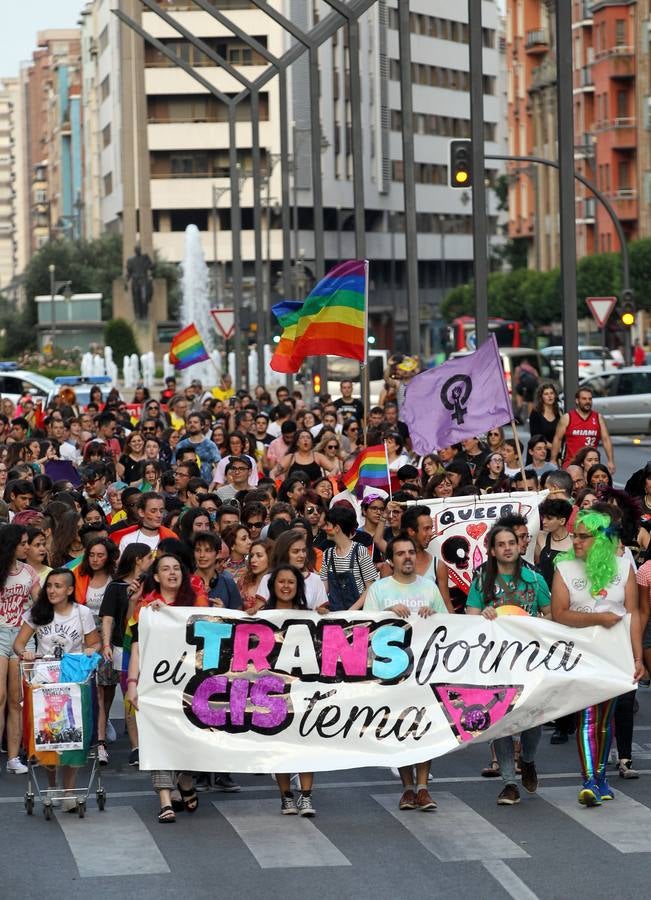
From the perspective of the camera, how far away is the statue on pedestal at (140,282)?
96.9 meters

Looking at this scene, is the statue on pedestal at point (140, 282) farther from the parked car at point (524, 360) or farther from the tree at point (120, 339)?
the parked car at point (524, 360)

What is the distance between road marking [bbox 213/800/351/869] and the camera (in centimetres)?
994

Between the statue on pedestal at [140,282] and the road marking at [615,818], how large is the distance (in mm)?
86216

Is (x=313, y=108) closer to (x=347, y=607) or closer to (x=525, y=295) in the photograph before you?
(x=347, y=607)

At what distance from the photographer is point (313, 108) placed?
36.3 metres

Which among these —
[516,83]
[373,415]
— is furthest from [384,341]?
[373,415]

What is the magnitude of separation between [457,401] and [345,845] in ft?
25.6

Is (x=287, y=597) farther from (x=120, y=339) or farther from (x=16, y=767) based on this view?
(x=120, y=339)

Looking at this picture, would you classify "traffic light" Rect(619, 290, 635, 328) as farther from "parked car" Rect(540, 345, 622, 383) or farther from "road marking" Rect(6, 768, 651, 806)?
"road marking" Rect(6, 768, 651, 806)

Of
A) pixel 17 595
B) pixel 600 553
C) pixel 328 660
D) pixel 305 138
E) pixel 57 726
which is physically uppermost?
pixel 305 138

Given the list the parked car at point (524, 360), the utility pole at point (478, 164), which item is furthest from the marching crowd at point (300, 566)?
the parked car at point (524, 360)

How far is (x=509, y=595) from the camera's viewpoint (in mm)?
11516

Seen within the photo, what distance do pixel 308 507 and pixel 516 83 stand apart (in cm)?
10696

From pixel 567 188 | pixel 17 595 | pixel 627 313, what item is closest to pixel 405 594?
pixel 17 595
